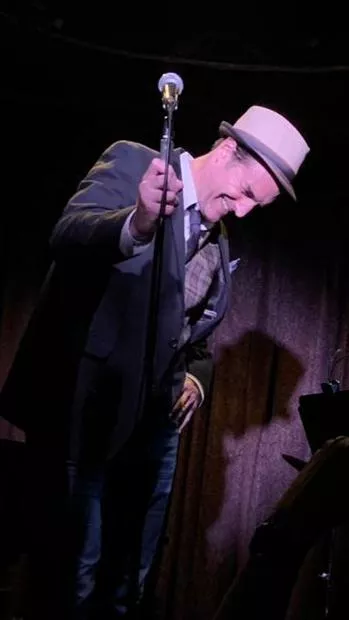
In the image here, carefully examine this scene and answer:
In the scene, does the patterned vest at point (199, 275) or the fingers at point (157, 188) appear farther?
the patterned vest at point (199, 275)

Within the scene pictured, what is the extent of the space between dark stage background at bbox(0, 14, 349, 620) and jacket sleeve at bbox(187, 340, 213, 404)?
1166 mm

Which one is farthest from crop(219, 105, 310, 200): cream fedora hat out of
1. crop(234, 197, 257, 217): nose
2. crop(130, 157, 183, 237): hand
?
crop(130, 157, 183, 237): hand

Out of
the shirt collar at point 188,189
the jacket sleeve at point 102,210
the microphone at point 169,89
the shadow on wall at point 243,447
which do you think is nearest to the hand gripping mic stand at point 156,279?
the microphone at point 169,89

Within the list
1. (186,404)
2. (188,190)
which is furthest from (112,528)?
(188,190)

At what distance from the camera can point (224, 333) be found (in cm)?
376

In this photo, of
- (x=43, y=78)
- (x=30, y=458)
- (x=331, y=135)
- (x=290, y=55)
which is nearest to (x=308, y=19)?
(x=290, y=55)

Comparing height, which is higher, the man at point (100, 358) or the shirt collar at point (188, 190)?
the shirt collar at point (188, 190)

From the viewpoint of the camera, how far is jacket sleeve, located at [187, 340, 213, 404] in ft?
8.10

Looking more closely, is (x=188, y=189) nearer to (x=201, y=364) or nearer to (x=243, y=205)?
(x=243, y=205)

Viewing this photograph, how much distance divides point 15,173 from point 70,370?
2.05 m

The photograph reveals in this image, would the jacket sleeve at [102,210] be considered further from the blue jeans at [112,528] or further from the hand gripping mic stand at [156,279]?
the blue jeans at [112,528]

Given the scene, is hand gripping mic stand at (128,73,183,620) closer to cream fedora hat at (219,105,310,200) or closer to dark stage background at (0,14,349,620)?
cream fedora hat at (219,105,310,200)

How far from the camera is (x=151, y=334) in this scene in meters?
1.71

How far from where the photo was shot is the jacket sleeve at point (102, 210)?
1.67m
